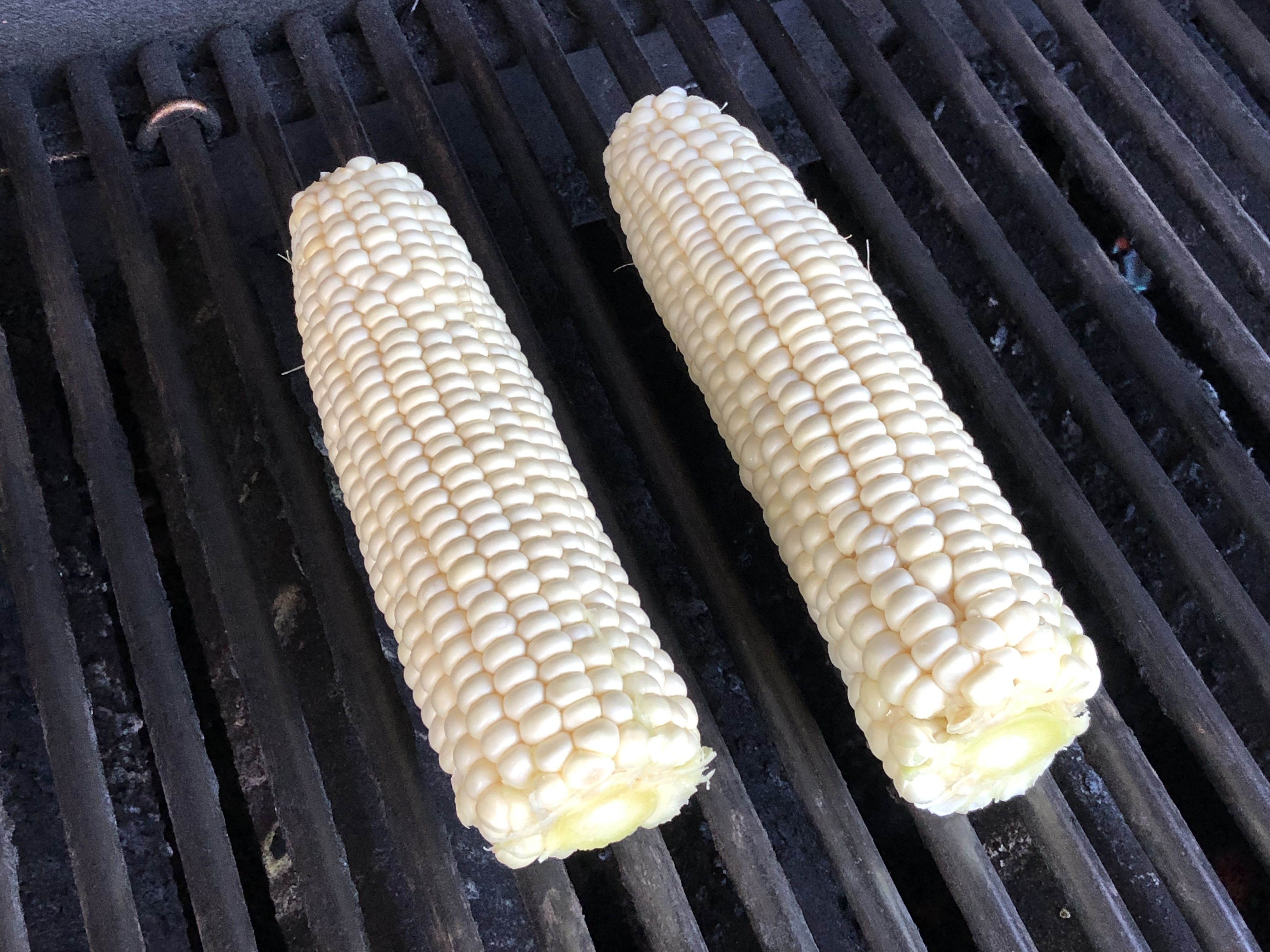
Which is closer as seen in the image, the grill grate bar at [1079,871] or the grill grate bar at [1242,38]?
the grill grate bar at [1079,871]

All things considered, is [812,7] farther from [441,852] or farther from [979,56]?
[441,852]

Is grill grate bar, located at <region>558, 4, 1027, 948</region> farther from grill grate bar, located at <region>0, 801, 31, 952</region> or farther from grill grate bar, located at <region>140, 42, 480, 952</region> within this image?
grill grate bar, located at <region>0, 801, 31, 952</region>

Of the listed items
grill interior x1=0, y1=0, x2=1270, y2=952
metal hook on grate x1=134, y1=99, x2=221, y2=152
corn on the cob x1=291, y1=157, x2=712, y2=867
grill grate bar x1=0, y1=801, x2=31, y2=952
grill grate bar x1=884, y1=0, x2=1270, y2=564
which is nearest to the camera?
corn on the cob x1=291, y1=157, x2=712, y2=867

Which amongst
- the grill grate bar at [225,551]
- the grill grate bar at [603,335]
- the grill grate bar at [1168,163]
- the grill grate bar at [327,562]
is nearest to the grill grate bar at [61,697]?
the grill grate bar at [225,551]

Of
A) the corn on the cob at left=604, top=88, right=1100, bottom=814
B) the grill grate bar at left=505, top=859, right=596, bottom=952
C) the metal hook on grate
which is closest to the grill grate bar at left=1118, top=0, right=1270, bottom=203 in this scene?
the corn on the cob at left=604, top=88, right=1100, bottom=814

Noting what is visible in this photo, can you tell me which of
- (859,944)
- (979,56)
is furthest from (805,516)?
(979,56)

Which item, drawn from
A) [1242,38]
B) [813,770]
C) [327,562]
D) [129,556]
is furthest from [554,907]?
[1242,38]

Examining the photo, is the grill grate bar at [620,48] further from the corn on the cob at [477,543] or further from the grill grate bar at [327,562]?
the grill grate bar at [327,562]

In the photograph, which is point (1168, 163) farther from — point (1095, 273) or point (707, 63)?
point (707, 63)
